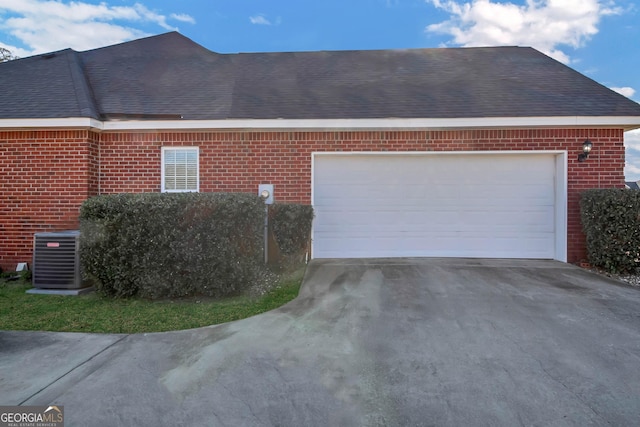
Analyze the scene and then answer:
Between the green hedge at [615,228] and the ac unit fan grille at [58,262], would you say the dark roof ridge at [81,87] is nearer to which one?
the ac unit fan grille at [58,262]

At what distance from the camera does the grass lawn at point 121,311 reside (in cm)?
486

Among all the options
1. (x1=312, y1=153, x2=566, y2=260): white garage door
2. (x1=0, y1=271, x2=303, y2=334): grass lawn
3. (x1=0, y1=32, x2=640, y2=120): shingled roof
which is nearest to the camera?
(x1=0, y1=271, x2=303, y2=334): grass lawn

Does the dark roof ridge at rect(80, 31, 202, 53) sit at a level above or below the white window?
above

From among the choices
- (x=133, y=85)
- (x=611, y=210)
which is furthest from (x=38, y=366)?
(x=611, y=210)

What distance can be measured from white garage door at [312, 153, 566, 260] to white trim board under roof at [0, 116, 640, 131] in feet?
2.24

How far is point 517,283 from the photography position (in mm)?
6598

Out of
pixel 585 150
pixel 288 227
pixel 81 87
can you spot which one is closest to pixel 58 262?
pixel 288 227

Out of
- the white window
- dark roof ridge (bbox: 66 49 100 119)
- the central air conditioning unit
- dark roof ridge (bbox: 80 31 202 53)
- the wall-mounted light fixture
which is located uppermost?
dark roof ridge (bbox: 80 31 202 53)

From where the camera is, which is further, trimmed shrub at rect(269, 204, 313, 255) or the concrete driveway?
trimmed shrub at rect(269, 204, 313, 255)

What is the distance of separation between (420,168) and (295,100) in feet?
10.3

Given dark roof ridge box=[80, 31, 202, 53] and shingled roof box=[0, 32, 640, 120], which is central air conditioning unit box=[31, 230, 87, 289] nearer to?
shingled roof box=[0, 32, 640, 120]

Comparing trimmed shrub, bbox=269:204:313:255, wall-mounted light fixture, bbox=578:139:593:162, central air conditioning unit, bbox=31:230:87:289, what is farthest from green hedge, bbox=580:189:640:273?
central air conditioning unit, bbox=31:230:87:289

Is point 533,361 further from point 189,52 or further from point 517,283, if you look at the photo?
point 189,52

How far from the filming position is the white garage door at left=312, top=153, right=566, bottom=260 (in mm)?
8461
